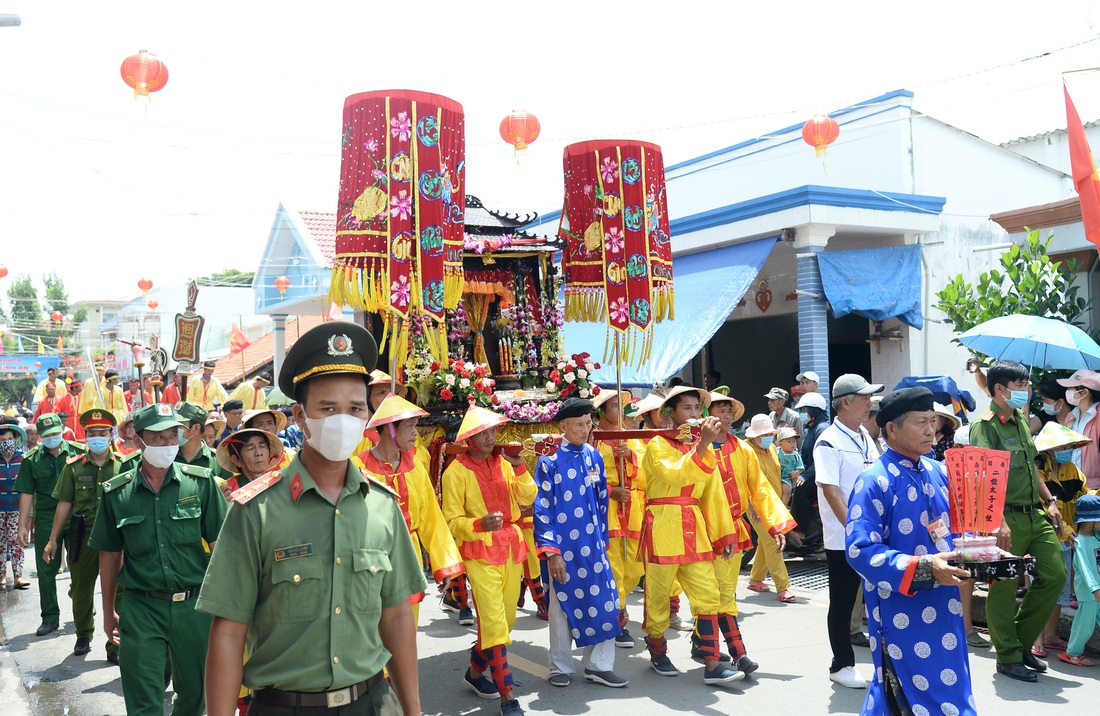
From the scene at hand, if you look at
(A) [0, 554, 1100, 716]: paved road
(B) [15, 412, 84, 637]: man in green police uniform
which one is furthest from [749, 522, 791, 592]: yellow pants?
(B) [15, 412, 84, 637]: man in green police uniform

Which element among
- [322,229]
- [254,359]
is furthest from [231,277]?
[322,229]

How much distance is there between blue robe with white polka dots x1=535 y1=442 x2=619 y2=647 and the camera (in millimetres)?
6188

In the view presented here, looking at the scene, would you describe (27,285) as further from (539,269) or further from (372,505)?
(372,505)

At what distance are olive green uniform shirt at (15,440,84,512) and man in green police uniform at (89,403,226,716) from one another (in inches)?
190

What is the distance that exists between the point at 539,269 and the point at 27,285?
209 feet

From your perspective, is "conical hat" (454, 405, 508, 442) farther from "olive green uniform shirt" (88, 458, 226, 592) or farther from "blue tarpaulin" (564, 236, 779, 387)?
"blue tarpaulin" (564, 236, 779, 387)

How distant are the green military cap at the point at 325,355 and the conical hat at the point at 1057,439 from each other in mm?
5391

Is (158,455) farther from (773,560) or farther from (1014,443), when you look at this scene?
(773,560)

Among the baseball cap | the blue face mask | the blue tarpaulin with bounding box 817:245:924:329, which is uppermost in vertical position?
the blue tarpaulin with bounding box 817:245:924:329

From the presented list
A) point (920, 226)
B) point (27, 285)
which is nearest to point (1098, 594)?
point (920, 226)

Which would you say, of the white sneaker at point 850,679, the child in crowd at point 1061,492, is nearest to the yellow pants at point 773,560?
the child in crowd at point 1061,492

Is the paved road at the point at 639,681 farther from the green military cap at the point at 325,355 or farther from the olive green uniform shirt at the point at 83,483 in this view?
the green military cap at the point at 325,355

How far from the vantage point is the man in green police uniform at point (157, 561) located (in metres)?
4.70

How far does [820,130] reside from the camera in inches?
501
